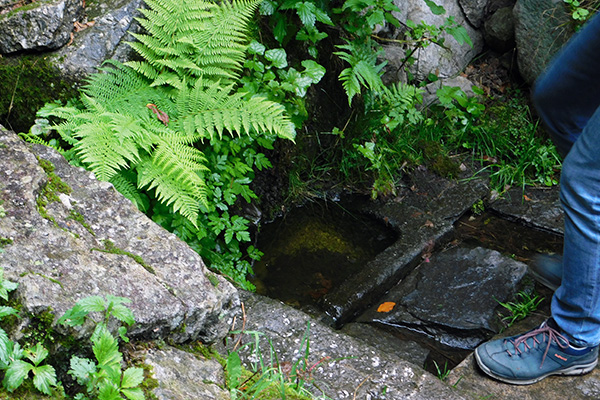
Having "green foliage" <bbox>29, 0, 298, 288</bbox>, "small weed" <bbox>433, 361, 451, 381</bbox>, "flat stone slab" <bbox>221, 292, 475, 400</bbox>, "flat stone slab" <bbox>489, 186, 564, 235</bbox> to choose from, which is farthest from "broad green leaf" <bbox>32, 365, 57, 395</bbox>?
"flat stone slab" <bbox>489, 186, 564, 235</bbox>

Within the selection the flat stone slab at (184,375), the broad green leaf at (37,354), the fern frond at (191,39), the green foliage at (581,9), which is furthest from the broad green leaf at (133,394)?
the green foliage at (581,9)

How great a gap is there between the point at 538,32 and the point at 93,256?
Answer: 437 cm

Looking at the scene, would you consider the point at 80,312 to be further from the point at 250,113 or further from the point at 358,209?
the point at 358,209

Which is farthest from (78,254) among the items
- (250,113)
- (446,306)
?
(446,306)

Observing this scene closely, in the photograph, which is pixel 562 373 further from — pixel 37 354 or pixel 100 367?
pixel 37 354

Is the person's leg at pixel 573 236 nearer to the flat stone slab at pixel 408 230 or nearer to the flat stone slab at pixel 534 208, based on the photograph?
the flat stone slab at pixel 408 230

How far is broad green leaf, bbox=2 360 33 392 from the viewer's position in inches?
52.7

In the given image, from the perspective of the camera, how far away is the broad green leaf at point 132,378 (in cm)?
143

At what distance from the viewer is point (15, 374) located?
4.43 ft

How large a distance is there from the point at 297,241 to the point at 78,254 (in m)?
2.18

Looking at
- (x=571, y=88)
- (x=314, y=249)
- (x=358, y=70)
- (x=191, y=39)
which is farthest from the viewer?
(x=314, y=249)

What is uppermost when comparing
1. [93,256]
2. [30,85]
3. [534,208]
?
[30,85]

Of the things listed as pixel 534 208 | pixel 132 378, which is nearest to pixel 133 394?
pixel 132 378

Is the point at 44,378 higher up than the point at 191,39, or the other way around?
the point at 191,39
